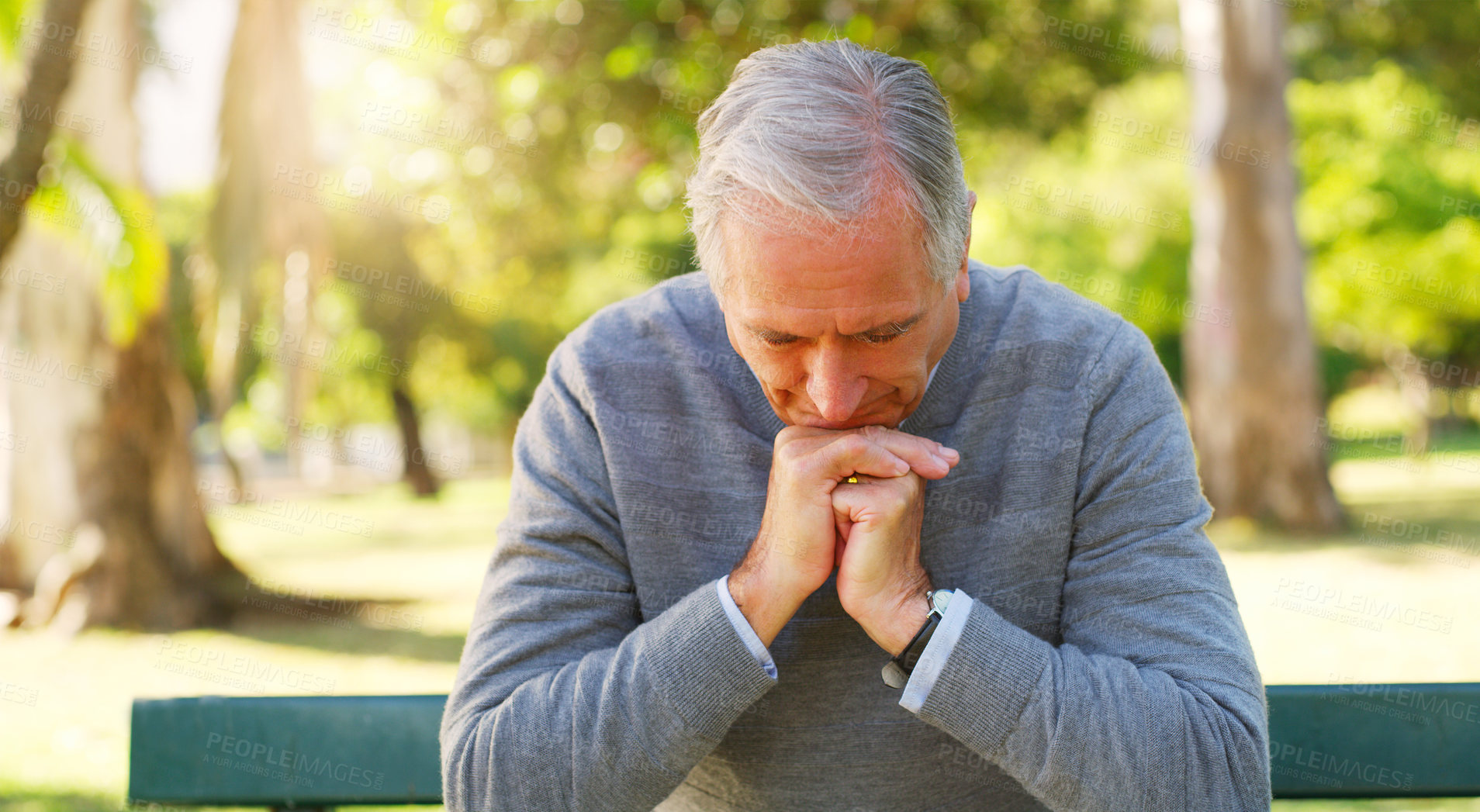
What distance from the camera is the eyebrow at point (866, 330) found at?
173 cm

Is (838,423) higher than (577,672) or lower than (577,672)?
higher

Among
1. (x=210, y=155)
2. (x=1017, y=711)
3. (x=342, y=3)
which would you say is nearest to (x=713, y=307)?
(x=1017, y=711)

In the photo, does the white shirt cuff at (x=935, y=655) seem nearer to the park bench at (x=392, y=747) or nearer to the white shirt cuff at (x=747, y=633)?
the white shirt cuff at (x=747, y=633)

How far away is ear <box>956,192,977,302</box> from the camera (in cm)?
189

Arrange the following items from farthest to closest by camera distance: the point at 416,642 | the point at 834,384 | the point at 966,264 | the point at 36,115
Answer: the point at 416,642 < the point at 36,115 < the point at 966,264 < the point at 834,384

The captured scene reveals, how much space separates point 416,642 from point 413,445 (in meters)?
21.6

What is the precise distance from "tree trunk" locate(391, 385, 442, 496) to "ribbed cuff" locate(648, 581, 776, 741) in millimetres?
28015

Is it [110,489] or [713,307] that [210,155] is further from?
[713,307]

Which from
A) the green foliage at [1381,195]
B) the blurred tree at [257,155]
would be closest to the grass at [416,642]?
the blurred tree at [257,155]

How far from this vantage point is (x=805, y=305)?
1714mm

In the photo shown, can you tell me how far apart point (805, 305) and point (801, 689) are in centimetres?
73

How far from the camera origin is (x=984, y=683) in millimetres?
1684

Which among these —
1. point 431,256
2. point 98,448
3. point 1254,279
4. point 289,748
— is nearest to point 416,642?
point 98,448

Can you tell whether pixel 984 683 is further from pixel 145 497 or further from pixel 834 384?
pixel 145 497
